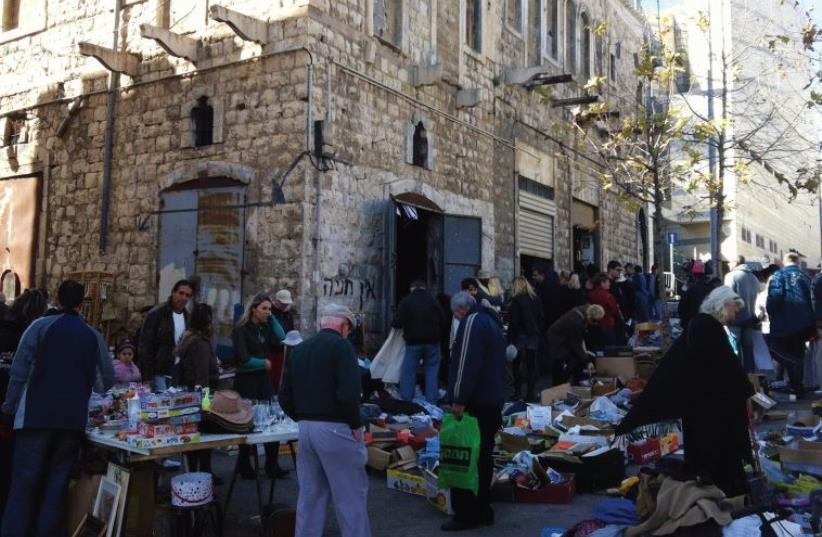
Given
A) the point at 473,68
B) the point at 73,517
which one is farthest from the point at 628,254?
the point at 73,517

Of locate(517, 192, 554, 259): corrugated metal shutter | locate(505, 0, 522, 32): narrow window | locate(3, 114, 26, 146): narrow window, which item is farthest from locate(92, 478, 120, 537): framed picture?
locate(505, 0, 522, 32): narrow window

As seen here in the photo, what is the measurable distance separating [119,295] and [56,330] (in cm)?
775

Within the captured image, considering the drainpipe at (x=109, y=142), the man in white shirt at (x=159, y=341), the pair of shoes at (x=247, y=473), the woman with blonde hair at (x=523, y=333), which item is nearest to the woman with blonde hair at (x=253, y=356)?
the pair of shoes at (x=247, y=473)

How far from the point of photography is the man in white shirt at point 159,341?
695 cm

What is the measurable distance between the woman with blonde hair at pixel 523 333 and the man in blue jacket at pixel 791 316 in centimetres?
314

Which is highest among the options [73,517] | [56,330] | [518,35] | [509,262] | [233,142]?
[518,35]

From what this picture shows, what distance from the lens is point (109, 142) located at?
12.5m

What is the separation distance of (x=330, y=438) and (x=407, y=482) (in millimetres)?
2283

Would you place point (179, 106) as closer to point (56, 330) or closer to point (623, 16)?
point (56, 330)

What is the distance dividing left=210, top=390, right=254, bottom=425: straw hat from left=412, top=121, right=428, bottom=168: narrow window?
823cm

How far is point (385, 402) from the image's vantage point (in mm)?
9289

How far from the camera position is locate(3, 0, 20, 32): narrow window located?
563 inches

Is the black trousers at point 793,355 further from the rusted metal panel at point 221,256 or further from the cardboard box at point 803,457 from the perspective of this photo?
the rusted metal panel at point 221,256

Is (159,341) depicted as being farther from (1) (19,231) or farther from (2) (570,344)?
(1) (19,231)
